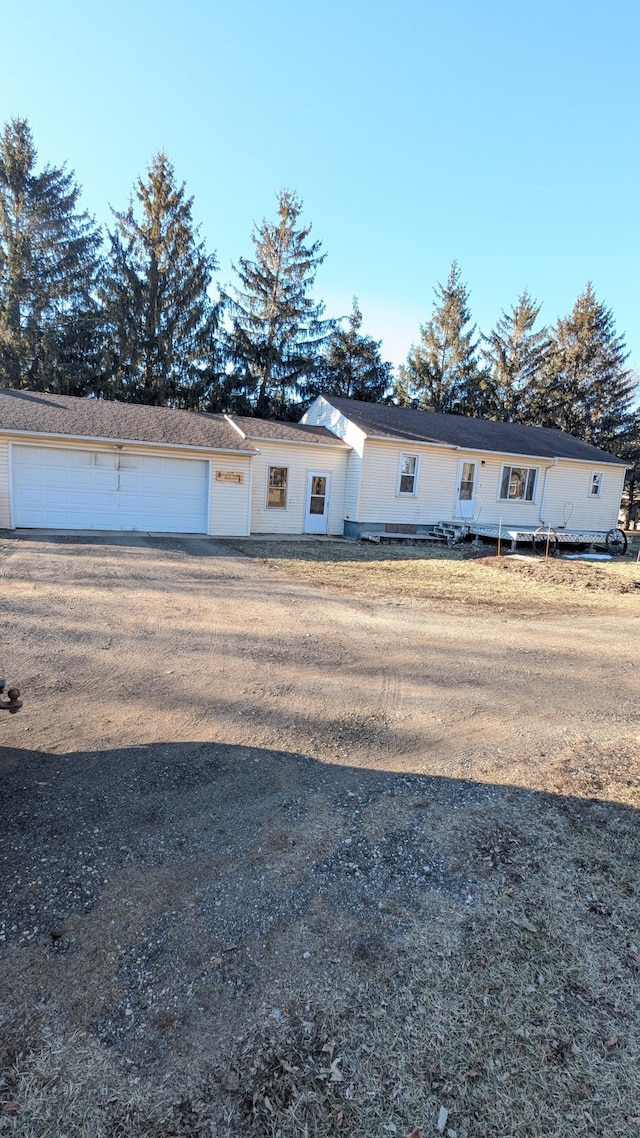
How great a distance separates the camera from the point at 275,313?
92.6 feet

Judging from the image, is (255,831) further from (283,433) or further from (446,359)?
(446,359)

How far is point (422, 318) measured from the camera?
33.4 metres

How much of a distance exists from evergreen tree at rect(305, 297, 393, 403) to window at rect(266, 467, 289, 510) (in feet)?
51.1

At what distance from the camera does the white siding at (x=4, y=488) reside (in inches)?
532

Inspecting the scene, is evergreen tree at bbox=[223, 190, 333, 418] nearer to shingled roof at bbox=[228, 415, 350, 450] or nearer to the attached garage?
shingled roof at bbox=[228, 415, 350, 450]

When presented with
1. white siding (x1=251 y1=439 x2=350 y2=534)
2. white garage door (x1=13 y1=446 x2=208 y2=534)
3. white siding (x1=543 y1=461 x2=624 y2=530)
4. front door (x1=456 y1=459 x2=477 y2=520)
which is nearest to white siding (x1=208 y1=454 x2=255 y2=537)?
white garage door (x1=13 y1=446 x2=208 y2=534)

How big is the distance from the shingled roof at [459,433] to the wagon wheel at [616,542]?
3494 millimetres

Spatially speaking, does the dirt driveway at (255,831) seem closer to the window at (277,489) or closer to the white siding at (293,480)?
the white siding at (293,480)

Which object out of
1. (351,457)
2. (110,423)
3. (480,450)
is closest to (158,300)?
(110,423)

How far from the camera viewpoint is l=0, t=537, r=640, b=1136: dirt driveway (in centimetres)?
169

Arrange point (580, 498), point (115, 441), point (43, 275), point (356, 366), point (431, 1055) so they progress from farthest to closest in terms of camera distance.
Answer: point (356, 366), point (43, 275), point (580, 498), point (115, 441), point (431, 1055)

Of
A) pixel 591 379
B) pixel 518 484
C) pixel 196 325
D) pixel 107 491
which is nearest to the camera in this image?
pixel 107 491

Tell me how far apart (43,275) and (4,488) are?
18.2 metres

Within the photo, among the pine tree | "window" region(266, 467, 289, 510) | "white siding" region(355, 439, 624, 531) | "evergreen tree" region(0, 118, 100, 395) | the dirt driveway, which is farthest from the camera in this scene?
the pine tree
